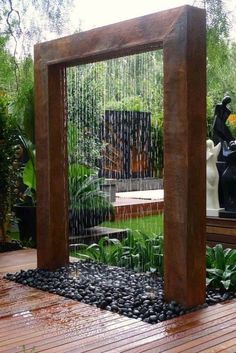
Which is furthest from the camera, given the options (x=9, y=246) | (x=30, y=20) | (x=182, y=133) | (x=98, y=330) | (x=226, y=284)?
(x=30, y=20)

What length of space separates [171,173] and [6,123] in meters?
3.23

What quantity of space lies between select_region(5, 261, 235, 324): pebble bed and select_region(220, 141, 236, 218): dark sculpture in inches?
82.0

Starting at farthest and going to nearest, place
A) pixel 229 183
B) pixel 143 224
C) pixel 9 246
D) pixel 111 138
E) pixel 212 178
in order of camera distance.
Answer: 1. pixel 143 224
2. pixel 111 138
3. pixel 212 178
4. pixel 229 183
5. pixel 9 246

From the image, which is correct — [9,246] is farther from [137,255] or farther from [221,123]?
[221,123]

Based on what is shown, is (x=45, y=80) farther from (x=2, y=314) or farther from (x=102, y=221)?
(x=102, y=221)

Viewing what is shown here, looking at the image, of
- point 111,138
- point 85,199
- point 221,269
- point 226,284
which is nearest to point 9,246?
point 85,199

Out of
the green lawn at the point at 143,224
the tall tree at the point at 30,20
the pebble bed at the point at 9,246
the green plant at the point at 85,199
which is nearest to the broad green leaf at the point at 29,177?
the green plant at the point at 85,199

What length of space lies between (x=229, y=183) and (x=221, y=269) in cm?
230

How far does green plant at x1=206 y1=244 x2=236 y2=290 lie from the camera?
409 centimetres

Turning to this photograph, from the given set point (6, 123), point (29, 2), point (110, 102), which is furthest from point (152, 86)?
point (29, 2)

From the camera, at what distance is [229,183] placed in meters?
6.47

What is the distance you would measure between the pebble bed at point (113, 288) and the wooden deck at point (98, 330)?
91 mm

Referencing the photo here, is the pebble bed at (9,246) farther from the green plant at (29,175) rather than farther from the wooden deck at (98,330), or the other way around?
the wooden deck at (98,330)

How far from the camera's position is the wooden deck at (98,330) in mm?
2936
